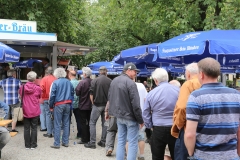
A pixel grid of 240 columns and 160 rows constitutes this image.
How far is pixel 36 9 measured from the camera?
46.9ft

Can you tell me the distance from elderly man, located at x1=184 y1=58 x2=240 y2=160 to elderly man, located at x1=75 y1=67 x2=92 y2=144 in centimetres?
491

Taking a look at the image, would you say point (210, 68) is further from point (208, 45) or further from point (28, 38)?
point (28, 38)

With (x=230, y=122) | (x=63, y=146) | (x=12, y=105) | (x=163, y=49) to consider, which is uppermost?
(x=163, y=49)

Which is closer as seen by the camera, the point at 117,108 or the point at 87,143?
the point at 117,108

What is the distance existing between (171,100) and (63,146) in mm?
3866

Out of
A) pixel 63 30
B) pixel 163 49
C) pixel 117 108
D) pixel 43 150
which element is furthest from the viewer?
pixel 63 30

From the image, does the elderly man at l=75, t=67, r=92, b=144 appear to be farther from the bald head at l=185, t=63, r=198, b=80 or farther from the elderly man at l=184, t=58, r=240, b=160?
the elderly man at l=184, t=58, r=240, b=160

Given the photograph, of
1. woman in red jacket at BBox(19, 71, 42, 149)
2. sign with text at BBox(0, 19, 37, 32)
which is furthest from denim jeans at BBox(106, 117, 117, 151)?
sign with text at BBox(0, 19, 37, 32)

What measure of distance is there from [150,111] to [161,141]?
0.49 metres

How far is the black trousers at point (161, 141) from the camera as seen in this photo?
448 cm

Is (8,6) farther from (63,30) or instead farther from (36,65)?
(36,65)

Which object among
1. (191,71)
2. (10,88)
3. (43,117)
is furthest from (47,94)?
(191,71)

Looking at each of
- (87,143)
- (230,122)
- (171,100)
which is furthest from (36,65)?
(230,122)

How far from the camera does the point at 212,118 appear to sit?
2.86m
